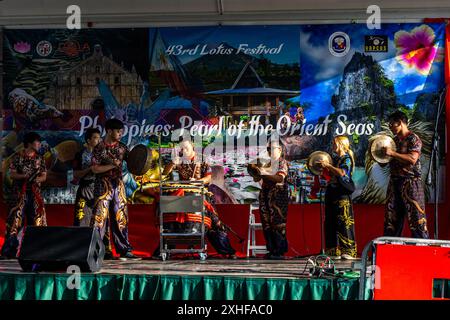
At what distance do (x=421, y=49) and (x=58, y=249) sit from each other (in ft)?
15.6

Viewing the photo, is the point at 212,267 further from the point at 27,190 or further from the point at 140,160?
the point at 27,190

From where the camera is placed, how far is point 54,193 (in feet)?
31.7

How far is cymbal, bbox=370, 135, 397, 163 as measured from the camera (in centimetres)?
829

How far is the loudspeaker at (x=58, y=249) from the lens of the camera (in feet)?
22.6

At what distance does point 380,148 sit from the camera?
327 inches

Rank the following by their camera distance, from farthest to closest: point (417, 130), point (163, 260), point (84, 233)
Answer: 1. point (417, 130)
2. point (163, 260)
3. point (84, 233)

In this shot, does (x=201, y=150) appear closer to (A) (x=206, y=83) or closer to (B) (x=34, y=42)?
(A) (x=206, y=83)

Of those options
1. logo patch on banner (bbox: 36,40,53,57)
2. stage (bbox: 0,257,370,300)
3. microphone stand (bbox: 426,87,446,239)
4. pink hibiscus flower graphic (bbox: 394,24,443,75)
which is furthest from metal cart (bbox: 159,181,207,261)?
pink hibiscus flower graphic (bbox: 394,24,443,75)

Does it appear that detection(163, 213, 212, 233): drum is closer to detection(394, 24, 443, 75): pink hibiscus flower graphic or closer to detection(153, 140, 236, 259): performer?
detection(153, 140, 236, 259): performer

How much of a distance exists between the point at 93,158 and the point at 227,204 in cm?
170

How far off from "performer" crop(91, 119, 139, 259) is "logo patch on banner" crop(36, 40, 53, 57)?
1.64 meters

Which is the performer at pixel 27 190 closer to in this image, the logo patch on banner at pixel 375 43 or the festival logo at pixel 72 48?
the festival logo at pixel 72 48
